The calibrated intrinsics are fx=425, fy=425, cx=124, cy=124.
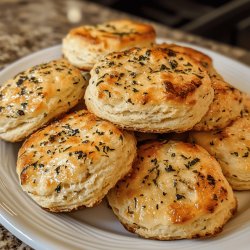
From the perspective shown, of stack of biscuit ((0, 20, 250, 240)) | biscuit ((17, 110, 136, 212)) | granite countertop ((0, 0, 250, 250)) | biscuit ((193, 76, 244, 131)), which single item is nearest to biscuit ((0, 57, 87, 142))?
stack of biscuit ((0, 20, 250, 240))

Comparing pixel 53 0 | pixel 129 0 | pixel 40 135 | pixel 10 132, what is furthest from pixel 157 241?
pixel 129 0

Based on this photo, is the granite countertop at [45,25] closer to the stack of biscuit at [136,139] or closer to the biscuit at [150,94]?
the stack of biscuit at [136,139]

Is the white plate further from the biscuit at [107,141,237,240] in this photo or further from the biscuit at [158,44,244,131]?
the biscuit at [158,44,244,131]

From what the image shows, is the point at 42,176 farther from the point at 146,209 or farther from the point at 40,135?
the point at 146,209

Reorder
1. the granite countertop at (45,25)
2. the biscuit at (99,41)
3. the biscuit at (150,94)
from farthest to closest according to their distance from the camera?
the granite countertop at (45,25), the biscuit at (99,41), the biscuit at (150,94)

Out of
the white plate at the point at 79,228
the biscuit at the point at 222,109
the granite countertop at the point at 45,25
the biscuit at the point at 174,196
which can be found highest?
the biscuit at the point at 222,109

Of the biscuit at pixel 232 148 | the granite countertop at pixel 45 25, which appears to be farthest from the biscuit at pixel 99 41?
the granite countertop at pixel 45 25

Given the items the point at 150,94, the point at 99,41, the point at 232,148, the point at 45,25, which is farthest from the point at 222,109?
the point at 45,25
